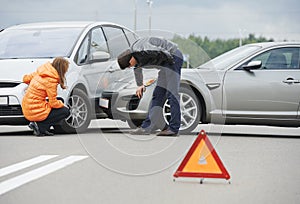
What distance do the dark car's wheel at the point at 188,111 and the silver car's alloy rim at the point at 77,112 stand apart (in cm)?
134

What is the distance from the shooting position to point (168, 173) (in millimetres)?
7844

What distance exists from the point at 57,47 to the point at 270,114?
3780 mm

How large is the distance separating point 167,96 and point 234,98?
1139mm

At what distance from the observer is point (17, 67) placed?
38.2ft

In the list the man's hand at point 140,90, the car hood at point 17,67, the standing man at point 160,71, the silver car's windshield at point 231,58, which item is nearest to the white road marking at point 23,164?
the standing man at point 160,71

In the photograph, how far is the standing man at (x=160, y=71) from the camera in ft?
34.3

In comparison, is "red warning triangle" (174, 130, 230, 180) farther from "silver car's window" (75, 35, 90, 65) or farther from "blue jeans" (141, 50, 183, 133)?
"silver car's window" (75, 35, 90, 65)

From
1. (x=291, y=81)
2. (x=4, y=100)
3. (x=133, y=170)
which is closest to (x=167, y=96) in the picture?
(x=291, y=81)

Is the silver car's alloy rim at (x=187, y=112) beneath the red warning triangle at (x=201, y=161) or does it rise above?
beneath

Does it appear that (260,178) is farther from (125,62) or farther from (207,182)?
(125,62)

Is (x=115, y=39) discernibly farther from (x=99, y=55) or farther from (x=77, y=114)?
(x=77, y=114)

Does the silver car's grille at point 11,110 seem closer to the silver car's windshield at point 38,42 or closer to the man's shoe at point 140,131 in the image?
the silver car's windshield at point 38,42

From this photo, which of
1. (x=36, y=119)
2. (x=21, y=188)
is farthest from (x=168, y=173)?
(x=36, y=119)

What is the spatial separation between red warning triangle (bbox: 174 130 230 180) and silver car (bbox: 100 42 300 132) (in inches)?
171
